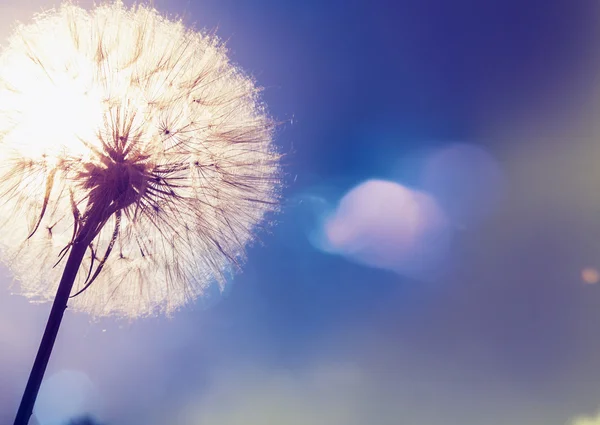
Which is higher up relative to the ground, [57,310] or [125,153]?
[125,153]

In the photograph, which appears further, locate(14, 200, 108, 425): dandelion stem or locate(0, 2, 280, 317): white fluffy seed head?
locate(0, 2, 280, 317): white fluffy seed head

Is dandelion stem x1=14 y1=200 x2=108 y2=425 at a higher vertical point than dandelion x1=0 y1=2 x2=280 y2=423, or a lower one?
→ lower

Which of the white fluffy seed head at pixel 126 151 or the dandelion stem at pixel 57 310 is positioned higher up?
the white fluffy seed head at pixel 126 151

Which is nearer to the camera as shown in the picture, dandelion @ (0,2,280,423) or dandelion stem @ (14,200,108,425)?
dandelion stem @ (14,200,108,425)

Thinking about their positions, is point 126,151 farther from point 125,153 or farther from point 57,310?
point 57,310

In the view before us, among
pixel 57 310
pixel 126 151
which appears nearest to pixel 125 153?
pixel 126 151
